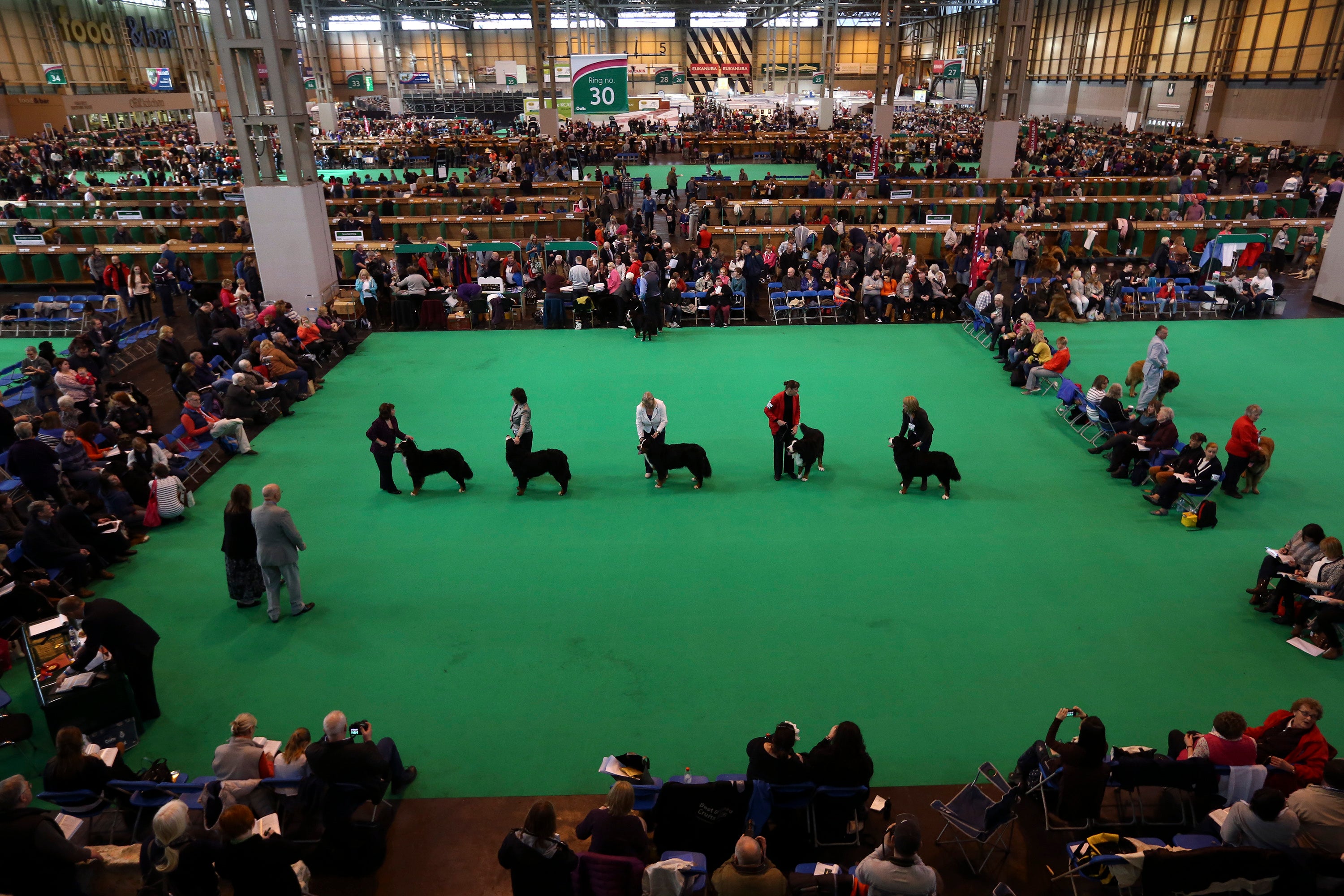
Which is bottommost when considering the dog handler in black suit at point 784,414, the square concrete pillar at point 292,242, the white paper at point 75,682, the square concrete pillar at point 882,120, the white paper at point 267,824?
the white paper at point 267,824

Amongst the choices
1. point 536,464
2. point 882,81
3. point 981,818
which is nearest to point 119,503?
point 536,464

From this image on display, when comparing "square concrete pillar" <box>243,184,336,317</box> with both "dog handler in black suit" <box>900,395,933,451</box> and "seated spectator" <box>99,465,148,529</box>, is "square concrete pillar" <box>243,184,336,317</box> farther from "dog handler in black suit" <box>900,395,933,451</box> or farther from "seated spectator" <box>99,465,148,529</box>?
"dog handler in black suit" <box>900,395,933,451</box>

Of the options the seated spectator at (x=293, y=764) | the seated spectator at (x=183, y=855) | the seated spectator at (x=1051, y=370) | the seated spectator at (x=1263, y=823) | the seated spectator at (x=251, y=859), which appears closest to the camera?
the seated spectator at (x=251, y=859)

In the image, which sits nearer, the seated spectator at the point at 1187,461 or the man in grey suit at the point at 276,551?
the man in grey suit at the point at 276,551

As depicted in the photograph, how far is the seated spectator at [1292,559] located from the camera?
7.43 metres

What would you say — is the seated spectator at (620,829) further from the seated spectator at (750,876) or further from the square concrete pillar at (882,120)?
the square concrete pillar at (882,120)

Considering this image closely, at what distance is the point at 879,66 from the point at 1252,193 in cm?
1792

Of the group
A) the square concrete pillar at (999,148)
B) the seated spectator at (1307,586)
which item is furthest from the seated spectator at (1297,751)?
the square concrete pillar at (999,148)

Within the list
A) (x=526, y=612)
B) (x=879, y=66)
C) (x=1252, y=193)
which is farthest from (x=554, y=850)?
(x=879, y=66)

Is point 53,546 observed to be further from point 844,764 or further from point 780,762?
point 844,764

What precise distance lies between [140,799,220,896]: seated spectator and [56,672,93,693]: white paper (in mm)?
2251

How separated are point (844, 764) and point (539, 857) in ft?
6.53

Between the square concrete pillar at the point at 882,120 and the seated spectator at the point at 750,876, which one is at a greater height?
the square concrete pillar at the point at 882,120

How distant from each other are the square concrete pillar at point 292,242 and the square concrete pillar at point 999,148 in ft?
69.8
